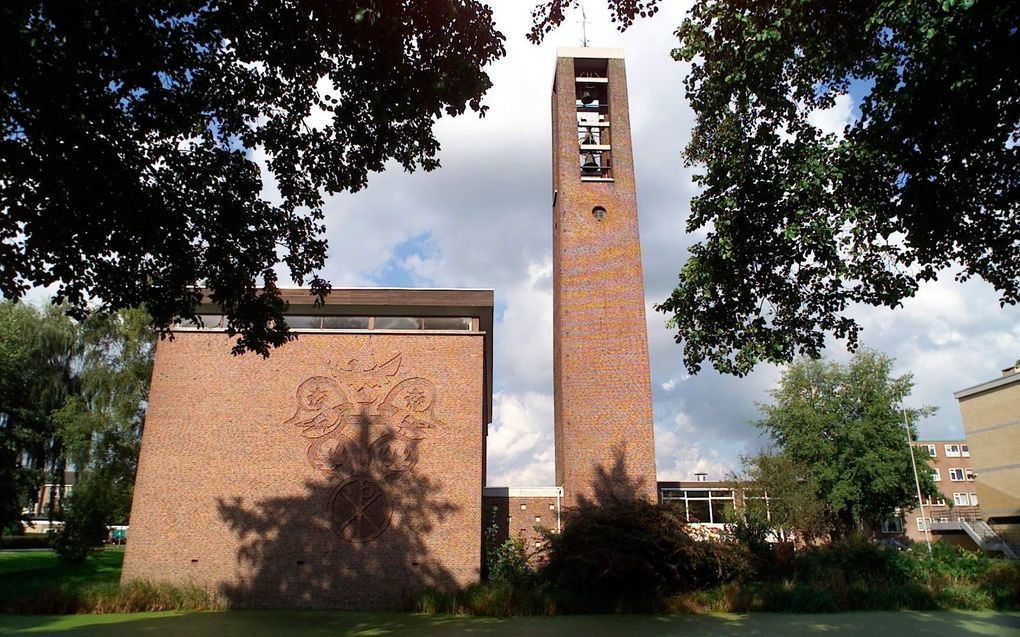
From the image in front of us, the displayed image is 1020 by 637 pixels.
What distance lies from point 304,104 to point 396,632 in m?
10.8

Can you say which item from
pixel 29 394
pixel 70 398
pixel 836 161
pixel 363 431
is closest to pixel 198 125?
pixel 836 161

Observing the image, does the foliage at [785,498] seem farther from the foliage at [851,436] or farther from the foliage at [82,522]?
the foliage at [82,522]

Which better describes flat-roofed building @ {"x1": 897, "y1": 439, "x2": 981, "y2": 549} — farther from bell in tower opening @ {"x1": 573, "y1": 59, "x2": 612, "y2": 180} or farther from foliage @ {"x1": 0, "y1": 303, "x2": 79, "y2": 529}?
foliage @ {"x1": 0, "y1": 303, "x2": 79, "y2": 529}

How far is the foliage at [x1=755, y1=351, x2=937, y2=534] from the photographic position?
34.4 m

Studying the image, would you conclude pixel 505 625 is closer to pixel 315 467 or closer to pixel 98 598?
pixel 315 467

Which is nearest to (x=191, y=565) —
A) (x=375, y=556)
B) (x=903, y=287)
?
(x=375, y=556)

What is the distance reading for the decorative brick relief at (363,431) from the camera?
1825 cm

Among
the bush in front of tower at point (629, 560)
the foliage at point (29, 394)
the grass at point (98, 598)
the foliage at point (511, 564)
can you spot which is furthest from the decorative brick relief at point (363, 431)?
the foliage at point (29, 394)

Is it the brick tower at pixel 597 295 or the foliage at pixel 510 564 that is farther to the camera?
the brick tower at pixel 597 295

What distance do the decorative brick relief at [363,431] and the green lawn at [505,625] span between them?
2.70 metres

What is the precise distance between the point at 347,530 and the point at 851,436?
28.2 meters

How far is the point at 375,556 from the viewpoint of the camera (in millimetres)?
17906

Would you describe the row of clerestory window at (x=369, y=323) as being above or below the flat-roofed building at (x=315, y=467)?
above

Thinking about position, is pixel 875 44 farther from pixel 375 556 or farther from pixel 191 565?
pixel 191 565
